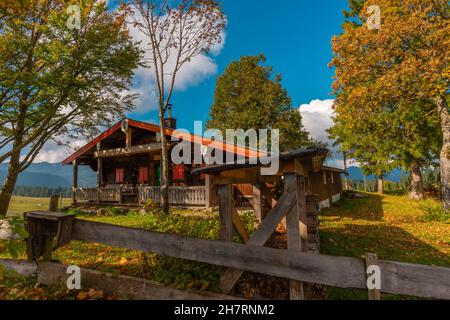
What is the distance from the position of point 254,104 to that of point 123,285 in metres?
27.5

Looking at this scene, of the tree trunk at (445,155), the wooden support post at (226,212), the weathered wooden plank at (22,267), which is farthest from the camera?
the tree trunk at (445,155)

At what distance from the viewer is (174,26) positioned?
13.7 metres

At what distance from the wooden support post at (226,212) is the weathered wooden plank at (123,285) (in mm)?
918

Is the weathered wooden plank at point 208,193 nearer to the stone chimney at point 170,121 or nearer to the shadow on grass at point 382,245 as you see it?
the shadow on grass at point 382,245

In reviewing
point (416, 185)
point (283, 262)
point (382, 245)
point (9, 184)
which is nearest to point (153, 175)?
point (9, 184)

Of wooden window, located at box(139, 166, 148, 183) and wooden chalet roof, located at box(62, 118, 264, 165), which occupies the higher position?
wooden chalet roof, located at box(62, 118, 264, 165)

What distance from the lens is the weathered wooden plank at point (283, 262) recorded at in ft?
8.77

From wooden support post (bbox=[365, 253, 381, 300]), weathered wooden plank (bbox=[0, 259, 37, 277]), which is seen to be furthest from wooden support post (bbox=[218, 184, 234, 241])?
weathered wooden plank (bbox=[0, 259, 37, 277])

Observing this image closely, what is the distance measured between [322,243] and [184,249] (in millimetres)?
6078

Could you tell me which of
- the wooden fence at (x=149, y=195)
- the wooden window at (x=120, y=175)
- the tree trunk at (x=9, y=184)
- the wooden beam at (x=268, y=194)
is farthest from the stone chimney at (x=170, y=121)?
the wooden beam at (x=268, y=194)

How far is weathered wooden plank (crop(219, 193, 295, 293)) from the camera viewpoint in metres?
3.52

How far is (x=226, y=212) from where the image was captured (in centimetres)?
414

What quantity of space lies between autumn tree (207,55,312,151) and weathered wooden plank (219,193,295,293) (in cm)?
2543

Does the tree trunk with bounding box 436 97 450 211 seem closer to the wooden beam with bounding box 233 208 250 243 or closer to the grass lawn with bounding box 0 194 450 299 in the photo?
the grass lawn with bounding box 0 194 450 299
